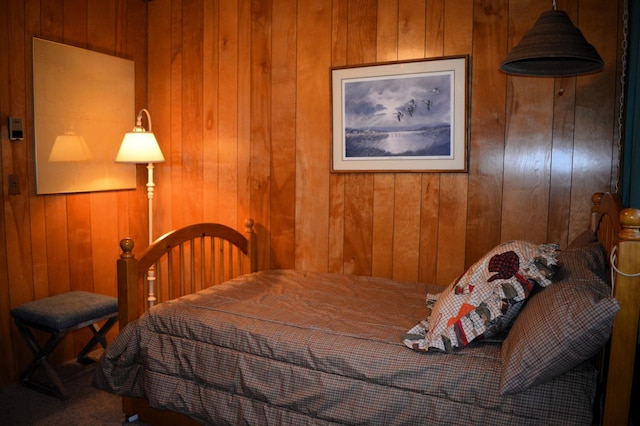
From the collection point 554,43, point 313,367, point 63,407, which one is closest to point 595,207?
point 554,43

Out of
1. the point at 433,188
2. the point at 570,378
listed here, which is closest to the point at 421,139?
the point at 433,188

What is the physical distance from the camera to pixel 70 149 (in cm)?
308

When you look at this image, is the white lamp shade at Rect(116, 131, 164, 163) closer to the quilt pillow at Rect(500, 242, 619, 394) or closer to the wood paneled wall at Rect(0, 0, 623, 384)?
the wood paneled wall at Rect(0, 0, 623, 384)

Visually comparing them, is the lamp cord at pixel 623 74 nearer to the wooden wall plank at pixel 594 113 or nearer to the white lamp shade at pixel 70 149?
the wooden wall plank at pixel 594 113

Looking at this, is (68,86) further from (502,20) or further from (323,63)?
(502,20)

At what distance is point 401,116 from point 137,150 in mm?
1581

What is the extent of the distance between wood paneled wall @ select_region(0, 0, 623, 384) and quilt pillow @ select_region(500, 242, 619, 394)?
0.99m

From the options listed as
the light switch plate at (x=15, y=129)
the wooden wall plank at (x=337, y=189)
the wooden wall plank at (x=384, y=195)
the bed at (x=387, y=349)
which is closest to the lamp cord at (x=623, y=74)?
the bed at (x=387, y=349)

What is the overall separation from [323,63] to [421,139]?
762 mm

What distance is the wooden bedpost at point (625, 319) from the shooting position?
4.45ft

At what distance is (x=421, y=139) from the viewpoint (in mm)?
2715

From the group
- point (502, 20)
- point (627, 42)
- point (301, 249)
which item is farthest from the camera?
point (301, 249)

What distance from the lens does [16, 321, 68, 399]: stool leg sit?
8.66 feet

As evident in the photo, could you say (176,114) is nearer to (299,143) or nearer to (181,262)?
(299,143)
